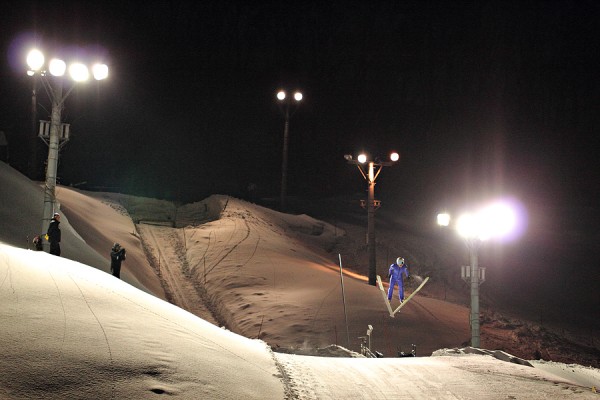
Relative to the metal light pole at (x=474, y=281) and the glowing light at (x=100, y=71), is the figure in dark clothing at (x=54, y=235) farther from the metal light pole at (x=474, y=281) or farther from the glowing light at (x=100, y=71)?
the metal light pole at (x=474, y=281)

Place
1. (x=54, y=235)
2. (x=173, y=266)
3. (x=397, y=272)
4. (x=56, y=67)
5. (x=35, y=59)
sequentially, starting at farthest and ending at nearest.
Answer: (x=173, y=266) < (x=397, y=272) < (x=54, y=235) < (x=56, y=67) < (x=35, y=59)

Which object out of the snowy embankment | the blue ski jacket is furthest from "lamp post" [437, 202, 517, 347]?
the blue ski jacket

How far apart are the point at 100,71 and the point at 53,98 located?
140 cm

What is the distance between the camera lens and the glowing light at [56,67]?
12109mm

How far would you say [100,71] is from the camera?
12914 mm

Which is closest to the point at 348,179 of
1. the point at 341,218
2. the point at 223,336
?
the point at 341,218

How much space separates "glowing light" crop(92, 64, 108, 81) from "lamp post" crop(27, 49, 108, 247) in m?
0.31

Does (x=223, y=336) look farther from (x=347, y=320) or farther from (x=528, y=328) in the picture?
(x=528, y=328)

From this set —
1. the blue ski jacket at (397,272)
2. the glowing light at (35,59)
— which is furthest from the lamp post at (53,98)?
the blue ski jacket at (397,272)

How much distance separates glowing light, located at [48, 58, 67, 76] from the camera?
12.1 m

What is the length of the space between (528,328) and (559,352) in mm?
2109

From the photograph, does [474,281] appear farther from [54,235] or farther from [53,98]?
[53,98]

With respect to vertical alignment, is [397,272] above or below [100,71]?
below

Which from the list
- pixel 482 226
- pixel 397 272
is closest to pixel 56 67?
pixel 482 226
